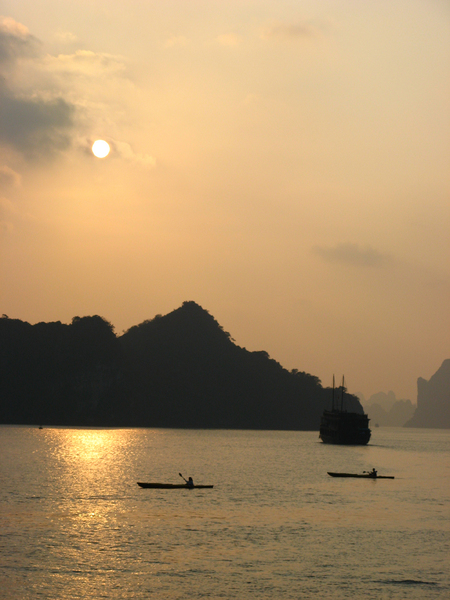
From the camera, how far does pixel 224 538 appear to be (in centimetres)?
4562

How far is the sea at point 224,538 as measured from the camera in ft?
113

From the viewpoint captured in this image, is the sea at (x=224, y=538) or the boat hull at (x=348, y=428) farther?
the boat hull at (x=348, y=428)

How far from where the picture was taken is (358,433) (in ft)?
538

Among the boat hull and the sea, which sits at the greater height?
the boat hull

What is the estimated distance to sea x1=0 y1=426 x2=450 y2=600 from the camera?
113ft

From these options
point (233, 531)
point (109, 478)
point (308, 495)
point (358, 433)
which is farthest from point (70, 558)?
point (358, 433)

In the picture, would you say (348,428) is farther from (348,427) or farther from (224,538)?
(224,538)

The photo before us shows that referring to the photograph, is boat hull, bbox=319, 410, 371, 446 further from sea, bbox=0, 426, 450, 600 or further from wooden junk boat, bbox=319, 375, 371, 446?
sea, bbox=0, 426, 450, 600

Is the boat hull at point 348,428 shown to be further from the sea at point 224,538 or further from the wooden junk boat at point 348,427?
the sea at point 224,538

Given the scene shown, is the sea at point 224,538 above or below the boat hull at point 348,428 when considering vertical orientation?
below

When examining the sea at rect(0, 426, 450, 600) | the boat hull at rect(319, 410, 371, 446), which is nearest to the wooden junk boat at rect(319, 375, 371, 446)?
the boat hull at rect(319, 410, 371, 446)

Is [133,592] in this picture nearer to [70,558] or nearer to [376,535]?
[70,558]

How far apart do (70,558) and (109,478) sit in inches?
1861

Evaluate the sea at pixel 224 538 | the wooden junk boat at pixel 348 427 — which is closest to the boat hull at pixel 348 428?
the wooden junk boat at pixel 348 427
